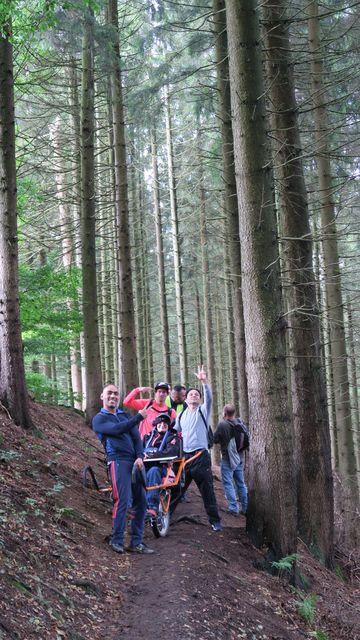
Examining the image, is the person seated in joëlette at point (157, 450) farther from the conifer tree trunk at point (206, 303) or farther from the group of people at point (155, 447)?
the conifer tree trunk at point (206, 303)

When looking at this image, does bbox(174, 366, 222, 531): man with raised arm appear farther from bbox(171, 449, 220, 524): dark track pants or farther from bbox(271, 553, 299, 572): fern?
bbox(271, 553, 299, 572): fern

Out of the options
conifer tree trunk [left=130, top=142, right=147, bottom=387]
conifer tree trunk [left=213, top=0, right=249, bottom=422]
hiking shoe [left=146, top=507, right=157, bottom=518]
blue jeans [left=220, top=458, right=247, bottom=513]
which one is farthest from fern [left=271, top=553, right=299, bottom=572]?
conifer tree trunk [left=130, top=142, right=147, bottom=387]

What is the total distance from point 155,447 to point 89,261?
6.73 metres

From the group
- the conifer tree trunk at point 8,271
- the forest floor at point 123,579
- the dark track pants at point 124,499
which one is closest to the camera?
the forest floor at point 123,579

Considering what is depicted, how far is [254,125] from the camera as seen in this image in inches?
292

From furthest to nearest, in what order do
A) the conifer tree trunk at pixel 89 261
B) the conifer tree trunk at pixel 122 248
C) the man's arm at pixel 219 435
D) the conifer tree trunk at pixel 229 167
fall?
the conifer tree trunk at pixel 89 261
the conifer tree trunk at pixel 122 248
the conifer tree trunk at pixel 229 167
the man's arm at pixel 219 435

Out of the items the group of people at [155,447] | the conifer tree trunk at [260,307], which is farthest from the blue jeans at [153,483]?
the conifer tree trunk at [260,307]

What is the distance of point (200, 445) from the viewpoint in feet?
26.2

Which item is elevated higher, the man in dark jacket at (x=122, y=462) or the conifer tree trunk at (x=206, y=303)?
the conifer tree trunk at (x=206, y=303)

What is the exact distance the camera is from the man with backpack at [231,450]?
9.48 metres

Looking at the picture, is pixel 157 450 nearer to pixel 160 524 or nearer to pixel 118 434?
pixel 160 524

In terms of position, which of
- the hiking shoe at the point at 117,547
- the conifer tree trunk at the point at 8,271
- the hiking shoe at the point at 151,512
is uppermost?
the conifer tree trunk at the point at 8,271

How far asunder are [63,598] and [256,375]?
353cm

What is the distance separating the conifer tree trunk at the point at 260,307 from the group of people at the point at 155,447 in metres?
0.81
